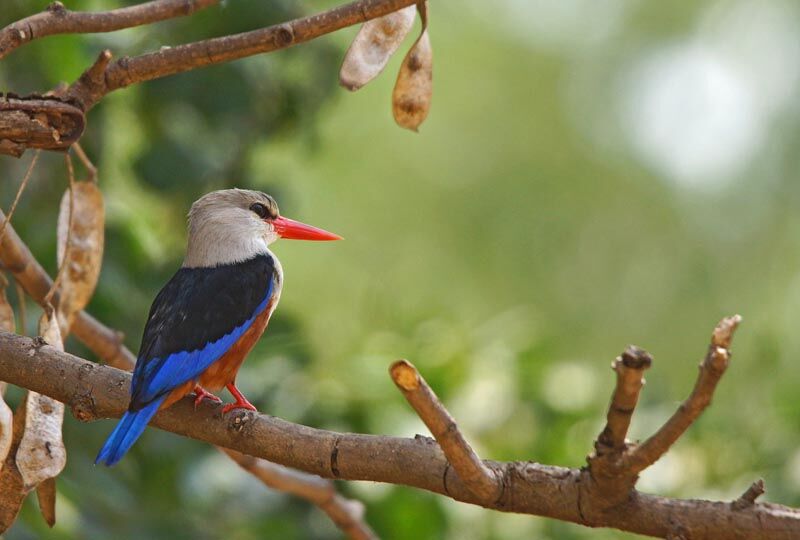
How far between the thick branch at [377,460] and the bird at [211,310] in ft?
0.28

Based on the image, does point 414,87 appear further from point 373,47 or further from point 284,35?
point 284,35

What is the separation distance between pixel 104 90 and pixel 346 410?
6.34 ft

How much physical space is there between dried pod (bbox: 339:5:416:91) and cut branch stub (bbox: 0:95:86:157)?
0.63m

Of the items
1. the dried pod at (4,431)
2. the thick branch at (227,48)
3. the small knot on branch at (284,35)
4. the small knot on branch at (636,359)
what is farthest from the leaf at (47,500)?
the small knot on branch at (636,359)

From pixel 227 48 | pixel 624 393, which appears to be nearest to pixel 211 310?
pixel 227 48

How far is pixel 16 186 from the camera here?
14.7 ft

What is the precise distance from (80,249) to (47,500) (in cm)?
81

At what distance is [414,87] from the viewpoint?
2975 millimetres

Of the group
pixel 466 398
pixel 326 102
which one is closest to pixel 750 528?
pixel 466 398

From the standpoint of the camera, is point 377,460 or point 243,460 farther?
point 243,460

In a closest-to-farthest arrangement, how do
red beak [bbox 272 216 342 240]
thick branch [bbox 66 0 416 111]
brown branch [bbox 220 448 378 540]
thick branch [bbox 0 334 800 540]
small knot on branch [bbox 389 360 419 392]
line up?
small knot on branch [bbox 389 360 419 392] → thick branch [bbox 0 334 800 540] → thick branch [bbox 66 0 416 111] → brown branch [bbox 220 448 378 540] → red beak [bbox 272 216 342 240]

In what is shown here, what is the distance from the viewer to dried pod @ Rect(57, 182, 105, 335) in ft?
10.7

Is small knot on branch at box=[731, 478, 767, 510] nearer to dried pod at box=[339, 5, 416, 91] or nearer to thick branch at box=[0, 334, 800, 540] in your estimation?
thick branch at box=[0, 334, 800, 540]

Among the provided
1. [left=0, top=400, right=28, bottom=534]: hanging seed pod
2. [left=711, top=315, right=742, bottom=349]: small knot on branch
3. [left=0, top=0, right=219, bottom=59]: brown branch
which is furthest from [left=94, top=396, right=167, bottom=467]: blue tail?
[left=711, top=315, right=742, bottom=349]: small knot on branch
